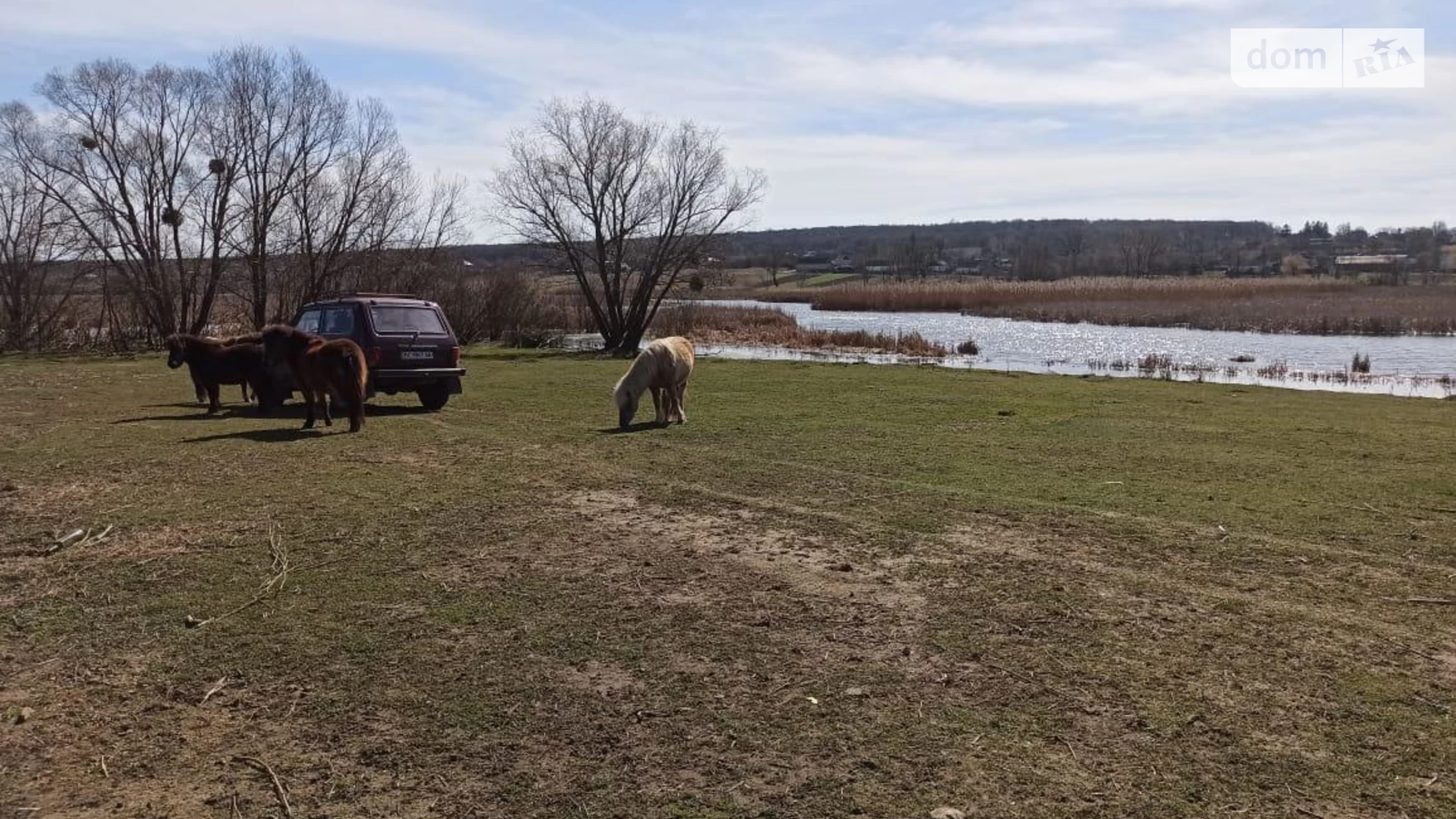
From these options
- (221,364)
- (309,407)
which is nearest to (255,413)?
(221,364)

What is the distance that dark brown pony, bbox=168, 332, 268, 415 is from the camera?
1459 cm

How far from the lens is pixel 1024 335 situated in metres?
42.5

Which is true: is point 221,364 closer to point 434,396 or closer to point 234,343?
point 234,343

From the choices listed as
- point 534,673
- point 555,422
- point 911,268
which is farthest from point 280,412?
point 911,268

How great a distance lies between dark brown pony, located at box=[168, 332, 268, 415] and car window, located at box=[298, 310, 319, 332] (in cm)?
79

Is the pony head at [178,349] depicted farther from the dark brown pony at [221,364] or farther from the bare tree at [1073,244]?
the bare tree at [1073,244]

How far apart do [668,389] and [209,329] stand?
32.3 meters

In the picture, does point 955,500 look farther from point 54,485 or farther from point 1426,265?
point 1426,265

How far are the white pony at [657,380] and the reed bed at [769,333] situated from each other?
20275 mm

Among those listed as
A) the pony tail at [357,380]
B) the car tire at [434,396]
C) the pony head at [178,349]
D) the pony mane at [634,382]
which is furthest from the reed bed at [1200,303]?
the pony head at [178,349]

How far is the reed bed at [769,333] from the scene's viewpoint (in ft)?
115

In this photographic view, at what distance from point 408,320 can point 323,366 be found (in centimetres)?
268

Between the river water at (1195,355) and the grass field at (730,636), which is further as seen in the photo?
the river water at (1195,355)

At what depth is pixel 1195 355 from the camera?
3078cm
